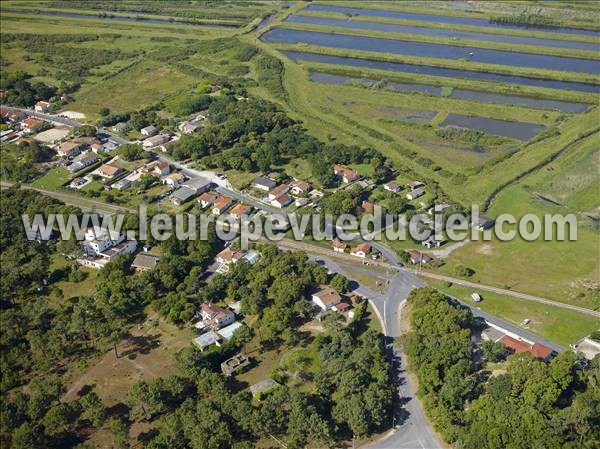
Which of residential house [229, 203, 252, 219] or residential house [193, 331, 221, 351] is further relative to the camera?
residential house [229, 203, 252, 219]

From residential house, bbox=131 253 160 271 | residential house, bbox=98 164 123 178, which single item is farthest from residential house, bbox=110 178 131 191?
residential house, bbox=131 253 160 271

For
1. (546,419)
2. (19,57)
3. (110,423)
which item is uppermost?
(19,57)

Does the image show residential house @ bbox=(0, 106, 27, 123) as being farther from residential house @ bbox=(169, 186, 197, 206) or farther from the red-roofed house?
the red-roofed house

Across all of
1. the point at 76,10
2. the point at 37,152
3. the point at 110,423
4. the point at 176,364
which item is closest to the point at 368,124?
the point at 37,152

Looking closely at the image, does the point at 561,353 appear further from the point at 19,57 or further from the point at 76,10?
the point at 76,10

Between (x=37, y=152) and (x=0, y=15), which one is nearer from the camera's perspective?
(x=37, y=152)

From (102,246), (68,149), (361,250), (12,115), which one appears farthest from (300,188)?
(12,115)
